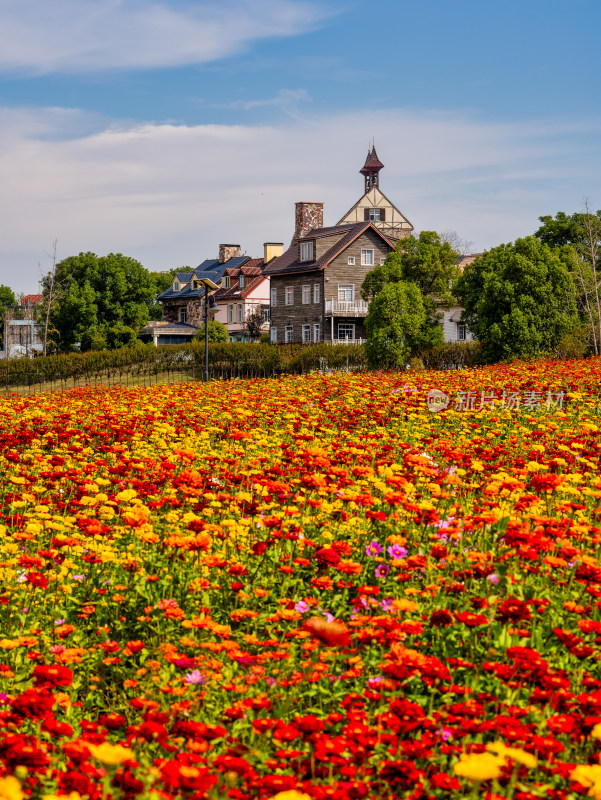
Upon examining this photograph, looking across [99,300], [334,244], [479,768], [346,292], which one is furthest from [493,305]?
[99,300]

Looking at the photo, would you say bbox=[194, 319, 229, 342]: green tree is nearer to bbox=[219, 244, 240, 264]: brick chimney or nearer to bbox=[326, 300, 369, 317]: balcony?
bbox=[326, 300, 369, 317]: balcony

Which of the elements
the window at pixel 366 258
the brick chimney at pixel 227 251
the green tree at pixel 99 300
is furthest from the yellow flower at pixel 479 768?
the brick chimney at pixel 227 251

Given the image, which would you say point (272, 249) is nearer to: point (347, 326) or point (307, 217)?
point (307, 217)

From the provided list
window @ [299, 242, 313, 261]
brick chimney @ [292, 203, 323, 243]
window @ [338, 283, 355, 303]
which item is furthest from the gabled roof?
brick chimney @ [292, 203, 323, 243]

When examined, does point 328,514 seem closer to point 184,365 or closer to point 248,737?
point 248,737

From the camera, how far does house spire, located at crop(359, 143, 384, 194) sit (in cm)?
6694

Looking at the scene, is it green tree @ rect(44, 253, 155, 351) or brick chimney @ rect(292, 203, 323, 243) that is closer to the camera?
brick chimney @ rect(292, 203, 323, 243)

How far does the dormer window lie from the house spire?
55.0 ft

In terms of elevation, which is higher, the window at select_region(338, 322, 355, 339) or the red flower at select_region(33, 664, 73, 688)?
the window at select_region(338, 322, 355, 339)

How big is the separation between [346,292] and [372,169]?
20.9 metres

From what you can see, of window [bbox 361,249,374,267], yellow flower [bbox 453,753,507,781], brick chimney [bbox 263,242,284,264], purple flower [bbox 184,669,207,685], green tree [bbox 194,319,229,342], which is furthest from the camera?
brick chimney [bbox 263,242,284,264]

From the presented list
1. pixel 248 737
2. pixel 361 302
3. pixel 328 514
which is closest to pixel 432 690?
pixel 248 737

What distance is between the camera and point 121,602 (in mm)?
4766

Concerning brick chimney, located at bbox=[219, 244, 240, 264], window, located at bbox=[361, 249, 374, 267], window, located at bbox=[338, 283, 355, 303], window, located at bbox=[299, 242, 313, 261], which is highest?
brick chimney, located at bbox=[219, 244, 240, 264]
